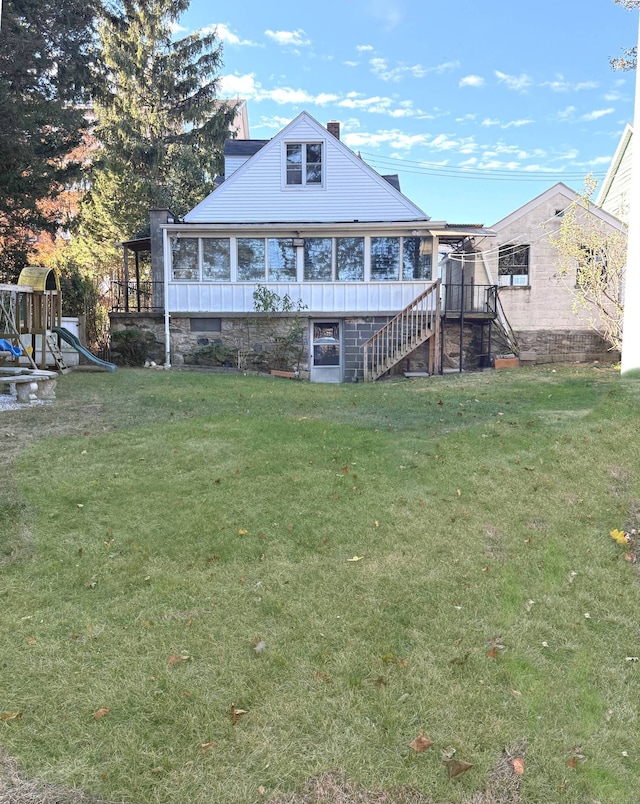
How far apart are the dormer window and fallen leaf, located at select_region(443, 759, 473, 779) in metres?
15.9

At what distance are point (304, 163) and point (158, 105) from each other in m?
13.8

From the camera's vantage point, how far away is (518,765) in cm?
217

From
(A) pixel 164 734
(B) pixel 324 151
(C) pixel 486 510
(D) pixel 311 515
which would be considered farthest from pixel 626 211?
(A) pixel 164 734

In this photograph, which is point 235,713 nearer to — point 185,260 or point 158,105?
point 185,260

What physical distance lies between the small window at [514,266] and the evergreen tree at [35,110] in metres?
13.7

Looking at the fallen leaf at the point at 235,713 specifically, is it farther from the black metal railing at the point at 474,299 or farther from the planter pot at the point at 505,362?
the black metal railing at the point at 474,299

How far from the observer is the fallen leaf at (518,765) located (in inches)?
84.4

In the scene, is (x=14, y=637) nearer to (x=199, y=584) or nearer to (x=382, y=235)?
(x=199, y=584)

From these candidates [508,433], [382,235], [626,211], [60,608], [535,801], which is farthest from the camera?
[382,235]

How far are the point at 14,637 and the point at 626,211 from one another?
15.9 meters

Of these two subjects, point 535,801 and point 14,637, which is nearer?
point 535,801

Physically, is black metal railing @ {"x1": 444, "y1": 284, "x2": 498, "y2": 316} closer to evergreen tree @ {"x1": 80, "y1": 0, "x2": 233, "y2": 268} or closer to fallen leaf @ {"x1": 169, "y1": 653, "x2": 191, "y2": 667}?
evergreen tree @ {"x1": 80, "y1": 0, "x2": 233, "y2": 268}

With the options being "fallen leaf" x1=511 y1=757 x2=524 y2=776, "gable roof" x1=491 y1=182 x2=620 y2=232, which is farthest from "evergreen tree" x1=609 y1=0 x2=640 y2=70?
"fallen leaf" x1=511 y1=757 x2=524 y2=776

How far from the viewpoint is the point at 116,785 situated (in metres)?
2.07
